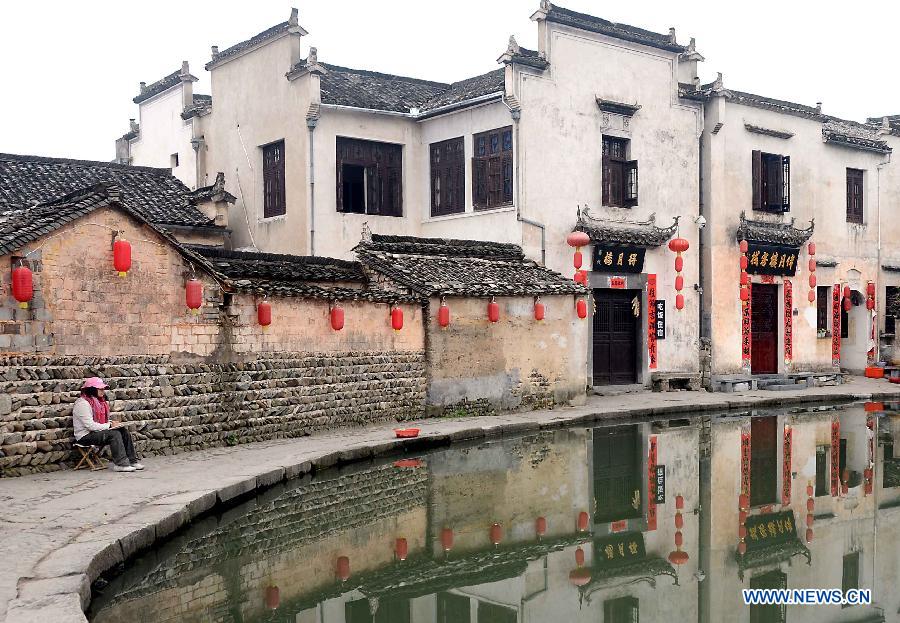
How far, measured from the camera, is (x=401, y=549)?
795 centimetres

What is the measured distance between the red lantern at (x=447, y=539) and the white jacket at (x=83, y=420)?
4.41m

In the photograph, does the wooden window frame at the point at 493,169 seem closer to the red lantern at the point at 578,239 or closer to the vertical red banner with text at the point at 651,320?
the red lantern at the point at 578,239

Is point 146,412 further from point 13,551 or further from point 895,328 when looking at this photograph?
point 895,328

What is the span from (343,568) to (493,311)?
962cm

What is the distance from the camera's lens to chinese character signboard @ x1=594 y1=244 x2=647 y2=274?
20.6m

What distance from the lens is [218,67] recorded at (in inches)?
898

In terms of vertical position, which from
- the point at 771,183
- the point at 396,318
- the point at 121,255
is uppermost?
the point at 771,183

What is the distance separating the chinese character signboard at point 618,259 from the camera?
2058 centimetres

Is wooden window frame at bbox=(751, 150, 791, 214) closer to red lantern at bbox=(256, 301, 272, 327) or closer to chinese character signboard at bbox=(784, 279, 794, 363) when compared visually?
chinese character signboard at bbox=(784, 279, 794, 363)

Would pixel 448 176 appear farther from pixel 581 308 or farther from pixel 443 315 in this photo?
pixel 443 315

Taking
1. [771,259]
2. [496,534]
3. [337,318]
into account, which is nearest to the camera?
[496,534]

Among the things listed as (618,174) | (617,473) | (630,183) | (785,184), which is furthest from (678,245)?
(617,473)

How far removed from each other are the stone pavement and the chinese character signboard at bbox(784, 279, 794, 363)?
33.1 feet

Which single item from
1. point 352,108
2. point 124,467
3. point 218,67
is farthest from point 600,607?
point 218,67
